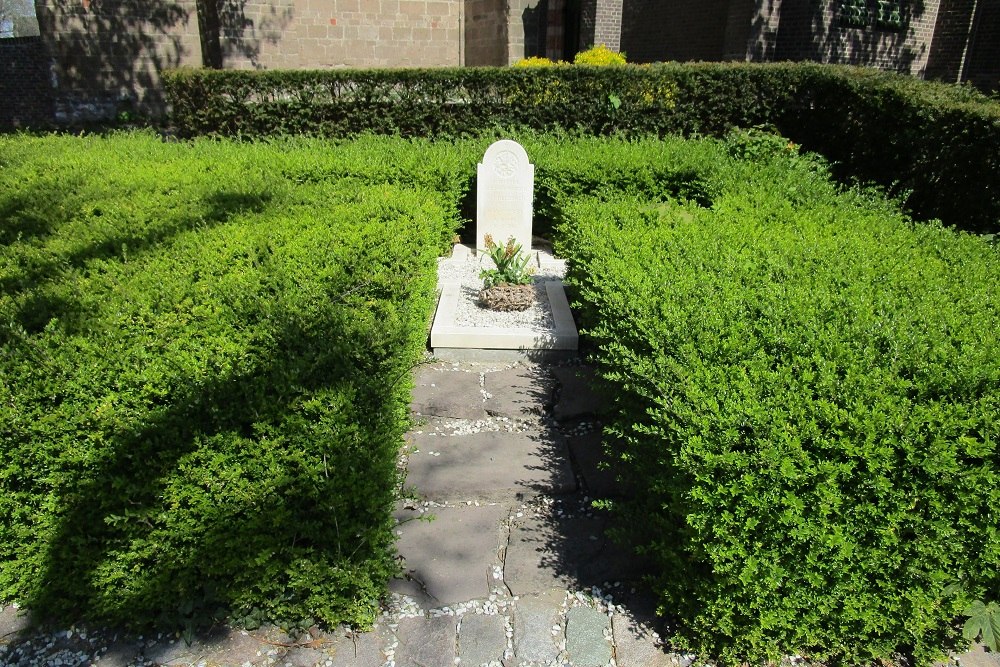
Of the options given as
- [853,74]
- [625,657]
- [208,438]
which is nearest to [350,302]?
[208,438]

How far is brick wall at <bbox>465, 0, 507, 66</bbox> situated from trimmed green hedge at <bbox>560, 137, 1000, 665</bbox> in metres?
15.5

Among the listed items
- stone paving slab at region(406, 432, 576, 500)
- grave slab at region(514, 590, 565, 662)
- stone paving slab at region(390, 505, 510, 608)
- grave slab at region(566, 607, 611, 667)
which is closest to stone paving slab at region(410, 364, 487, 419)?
stone paving slab at region(406, 432, 576, 500)

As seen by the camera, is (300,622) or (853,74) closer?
(300,622)

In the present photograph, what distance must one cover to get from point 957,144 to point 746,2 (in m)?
9.27

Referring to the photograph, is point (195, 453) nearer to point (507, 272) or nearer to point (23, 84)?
point (507, 272)

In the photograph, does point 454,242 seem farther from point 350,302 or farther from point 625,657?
point 625,657

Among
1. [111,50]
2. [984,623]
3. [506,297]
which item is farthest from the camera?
[111,50]

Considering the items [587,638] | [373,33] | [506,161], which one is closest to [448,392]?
[587,638]

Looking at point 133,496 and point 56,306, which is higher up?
point 56,306

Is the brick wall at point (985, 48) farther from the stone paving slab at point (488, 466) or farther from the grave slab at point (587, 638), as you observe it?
the grave slab at point (587, 638)

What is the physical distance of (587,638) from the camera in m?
2.81

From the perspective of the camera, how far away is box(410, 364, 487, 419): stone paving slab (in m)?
4.53

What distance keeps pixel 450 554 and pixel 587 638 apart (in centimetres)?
76

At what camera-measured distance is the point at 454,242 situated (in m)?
8.36
